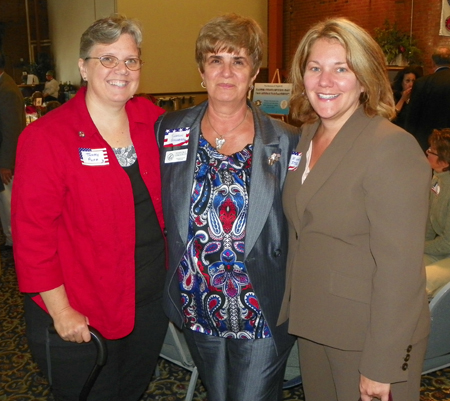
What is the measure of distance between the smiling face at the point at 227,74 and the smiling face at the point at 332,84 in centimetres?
33

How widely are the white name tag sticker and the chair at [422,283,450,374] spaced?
1.47 meters

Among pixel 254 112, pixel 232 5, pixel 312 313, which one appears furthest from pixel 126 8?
pixel 312 313

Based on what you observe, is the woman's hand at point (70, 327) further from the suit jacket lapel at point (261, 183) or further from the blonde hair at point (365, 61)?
the blonde hair at point (365, 61)

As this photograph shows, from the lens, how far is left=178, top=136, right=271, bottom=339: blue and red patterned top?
1.94 metres

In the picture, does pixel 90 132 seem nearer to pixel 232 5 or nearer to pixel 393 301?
pixel 393 301

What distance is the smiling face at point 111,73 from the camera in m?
1.94

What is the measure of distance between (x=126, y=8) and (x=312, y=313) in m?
8.86

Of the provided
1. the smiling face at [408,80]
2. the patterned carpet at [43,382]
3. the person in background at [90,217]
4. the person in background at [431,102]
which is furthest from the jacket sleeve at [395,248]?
the smiling face at [408,80]

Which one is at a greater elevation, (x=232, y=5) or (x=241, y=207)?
(x=232, y=5)

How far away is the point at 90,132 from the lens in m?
1.94

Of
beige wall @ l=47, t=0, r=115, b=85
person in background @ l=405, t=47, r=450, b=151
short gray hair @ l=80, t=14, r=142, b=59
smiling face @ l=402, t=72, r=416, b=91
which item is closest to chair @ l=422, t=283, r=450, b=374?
short gray hair @ l=80, t=14, r=142, b=59

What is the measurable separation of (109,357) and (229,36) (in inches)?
54.8

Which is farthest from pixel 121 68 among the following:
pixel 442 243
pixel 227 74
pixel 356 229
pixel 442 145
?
pixel 442 145

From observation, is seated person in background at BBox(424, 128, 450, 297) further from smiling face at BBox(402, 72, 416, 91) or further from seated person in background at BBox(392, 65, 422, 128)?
smiling face at BBox(402, 72, 416, 91)
